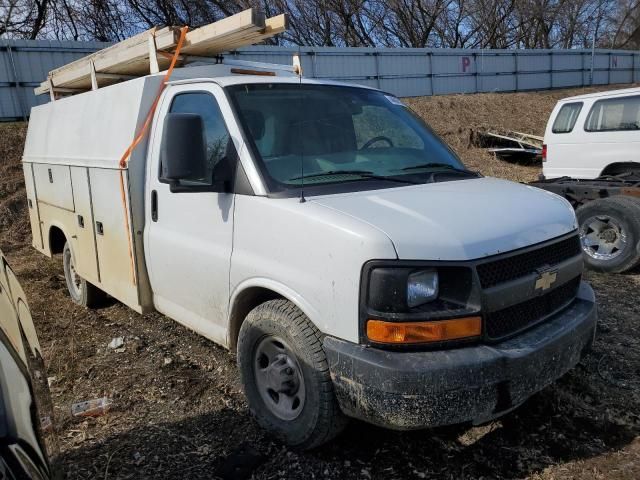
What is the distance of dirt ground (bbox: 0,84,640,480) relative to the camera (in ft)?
9.55

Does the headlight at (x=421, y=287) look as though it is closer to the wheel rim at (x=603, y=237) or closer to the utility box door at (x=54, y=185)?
the utility box door at (x=54, y=185)

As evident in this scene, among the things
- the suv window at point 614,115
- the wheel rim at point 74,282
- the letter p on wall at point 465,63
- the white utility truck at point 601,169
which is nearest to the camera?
the wheel rim at point 74,282

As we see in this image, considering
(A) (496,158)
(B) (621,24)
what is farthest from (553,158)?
(B) (621,24)

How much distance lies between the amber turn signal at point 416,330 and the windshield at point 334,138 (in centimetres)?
99

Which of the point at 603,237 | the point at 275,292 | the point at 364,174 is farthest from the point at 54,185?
the point at 603,237

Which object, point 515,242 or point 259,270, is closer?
point 515,242

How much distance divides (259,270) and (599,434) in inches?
84.5

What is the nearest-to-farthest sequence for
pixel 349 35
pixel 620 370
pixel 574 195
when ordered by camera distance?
1. pixel 620 370
2. pixel 574 195
3. pixel 349 35

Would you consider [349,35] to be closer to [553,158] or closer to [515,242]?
[553,158]

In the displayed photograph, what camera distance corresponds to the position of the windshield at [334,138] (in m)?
3.22

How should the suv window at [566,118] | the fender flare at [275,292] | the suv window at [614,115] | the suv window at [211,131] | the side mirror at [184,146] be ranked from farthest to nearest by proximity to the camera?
the suv window at [566,118], the suv window at [614,115], the suv window at [211,131], the side mirror at [184,146], the fender flare at [275,292]

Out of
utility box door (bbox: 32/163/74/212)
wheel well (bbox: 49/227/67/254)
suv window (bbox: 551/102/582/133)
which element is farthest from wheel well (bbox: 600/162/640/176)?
wheel well (bbox: 49/227/67/254)

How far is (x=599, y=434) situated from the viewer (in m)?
3.13

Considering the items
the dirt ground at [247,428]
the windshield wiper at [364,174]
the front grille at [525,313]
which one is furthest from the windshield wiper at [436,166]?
the dirt ground at [247,428]
